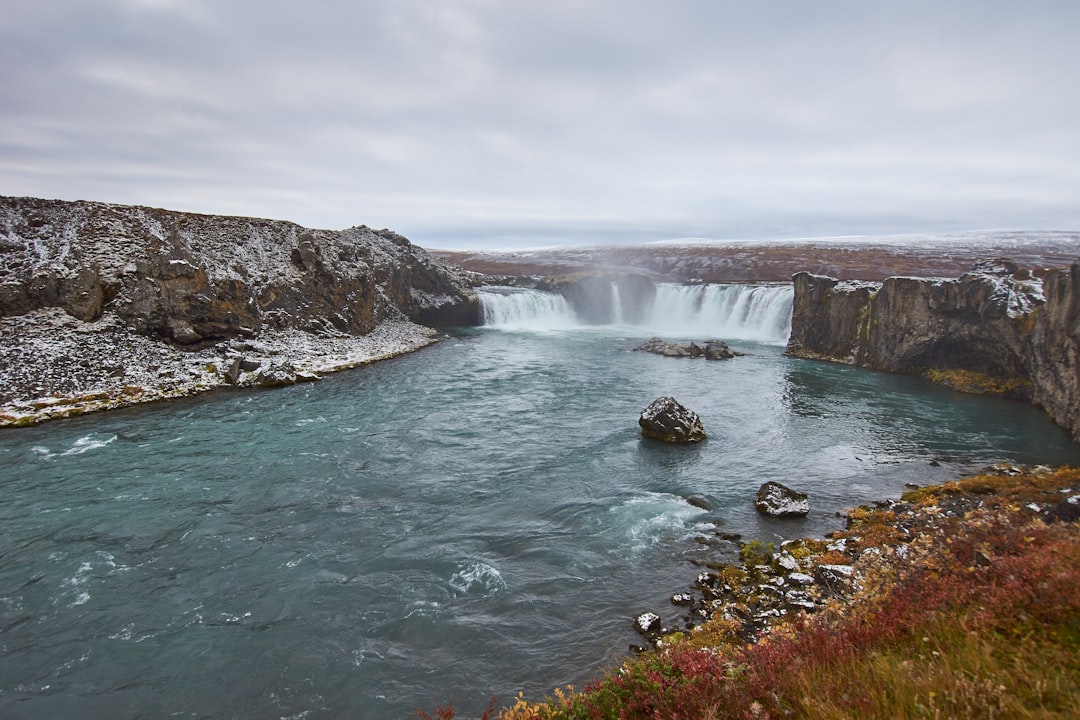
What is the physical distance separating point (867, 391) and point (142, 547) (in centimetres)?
3902

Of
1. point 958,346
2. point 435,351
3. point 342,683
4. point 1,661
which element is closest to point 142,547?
point 1,661

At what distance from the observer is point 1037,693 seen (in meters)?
4.38

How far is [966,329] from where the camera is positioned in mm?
35688

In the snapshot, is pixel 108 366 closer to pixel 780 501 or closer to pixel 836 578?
pixel 780 501

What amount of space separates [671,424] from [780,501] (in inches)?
290

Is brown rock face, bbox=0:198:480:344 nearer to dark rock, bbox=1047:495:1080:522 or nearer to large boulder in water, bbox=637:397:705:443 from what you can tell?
large boulder in water, bbox=637:397:705:443

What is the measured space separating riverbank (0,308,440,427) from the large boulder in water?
74.9ft

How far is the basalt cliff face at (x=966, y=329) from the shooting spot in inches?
1013

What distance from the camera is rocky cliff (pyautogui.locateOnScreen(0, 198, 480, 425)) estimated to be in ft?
92.0

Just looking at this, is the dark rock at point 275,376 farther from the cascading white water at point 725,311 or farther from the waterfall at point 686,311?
the cascading white water at point 725,311

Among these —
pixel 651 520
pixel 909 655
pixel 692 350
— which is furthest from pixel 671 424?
pixel 692 350

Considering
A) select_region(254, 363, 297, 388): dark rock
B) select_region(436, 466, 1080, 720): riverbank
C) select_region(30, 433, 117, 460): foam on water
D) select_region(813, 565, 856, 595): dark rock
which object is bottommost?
select_region(813, 565, 856, 595): dark rock

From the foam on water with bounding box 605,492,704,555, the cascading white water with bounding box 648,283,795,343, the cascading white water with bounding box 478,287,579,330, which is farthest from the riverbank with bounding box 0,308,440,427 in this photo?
the cascading white water with bounding box 648,283,795,343

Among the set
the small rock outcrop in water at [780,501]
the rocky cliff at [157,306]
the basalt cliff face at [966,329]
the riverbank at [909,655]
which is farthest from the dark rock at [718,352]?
the riverbank at [909,655]
